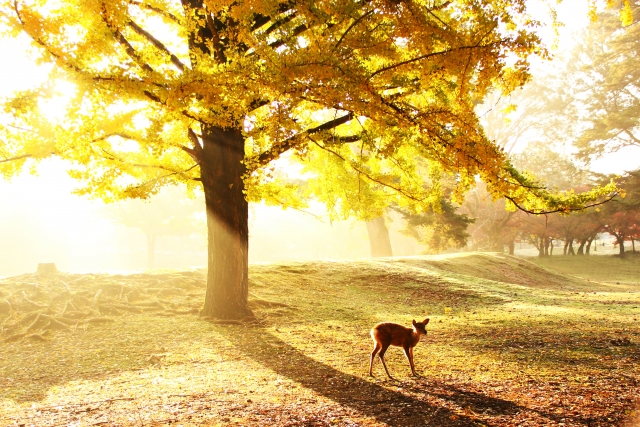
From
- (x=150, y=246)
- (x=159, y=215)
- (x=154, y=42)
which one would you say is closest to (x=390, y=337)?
(x=154, y=42)

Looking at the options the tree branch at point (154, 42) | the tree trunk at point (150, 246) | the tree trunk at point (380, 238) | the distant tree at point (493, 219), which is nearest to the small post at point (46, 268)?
the tree branch at point (154, 42)

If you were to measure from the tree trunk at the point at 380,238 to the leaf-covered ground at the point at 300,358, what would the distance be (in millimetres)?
14433

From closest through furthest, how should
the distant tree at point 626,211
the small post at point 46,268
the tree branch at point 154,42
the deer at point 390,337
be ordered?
the deer at point 390,337
the tree branch at point 154,42
the small post at point 46,268
the distant tree at point 626,211

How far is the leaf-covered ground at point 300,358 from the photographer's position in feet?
12.8

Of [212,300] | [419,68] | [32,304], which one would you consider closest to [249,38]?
[419,68]

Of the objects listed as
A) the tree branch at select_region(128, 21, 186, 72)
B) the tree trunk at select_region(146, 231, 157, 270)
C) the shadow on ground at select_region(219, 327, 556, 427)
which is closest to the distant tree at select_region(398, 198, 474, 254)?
the tree branch at select_region(128, 21, 186, 72)

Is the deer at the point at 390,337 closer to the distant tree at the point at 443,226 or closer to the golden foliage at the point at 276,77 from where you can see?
the golden foliage at the point at 276,77

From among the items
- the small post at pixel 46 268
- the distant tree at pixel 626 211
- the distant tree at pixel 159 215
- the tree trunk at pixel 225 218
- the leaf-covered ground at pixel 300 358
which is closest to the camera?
the leaf-covered ground at pixel 300 358

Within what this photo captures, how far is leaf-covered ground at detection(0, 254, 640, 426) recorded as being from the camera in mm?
3906

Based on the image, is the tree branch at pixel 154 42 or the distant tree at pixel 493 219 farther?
the distant tree at pixel 493 219

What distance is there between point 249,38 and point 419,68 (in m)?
2.47

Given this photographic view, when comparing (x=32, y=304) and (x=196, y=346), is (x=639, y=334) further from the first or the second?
(x=32, y=304)

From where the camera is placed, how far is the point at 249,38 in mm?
5824

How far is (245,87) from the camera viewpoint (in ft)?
18.8
